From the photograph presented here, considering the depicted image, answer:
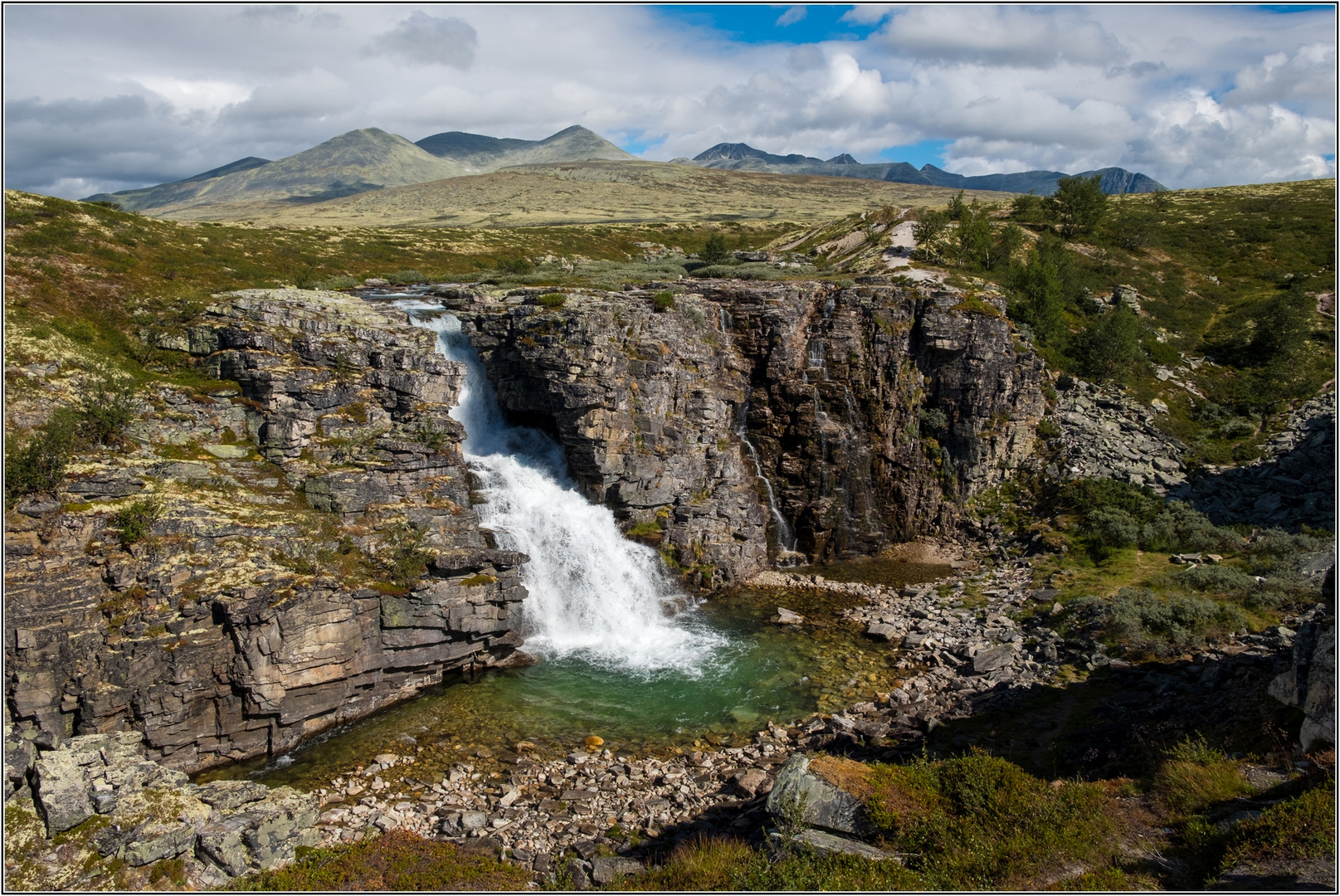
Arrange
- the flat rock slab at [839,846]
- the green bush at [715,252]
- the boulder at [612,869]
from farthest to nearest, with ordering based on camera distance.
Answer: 1. the green bush at [715,252]
2. the boulder at [612,869]
3. the flat rock slab at [839,846]

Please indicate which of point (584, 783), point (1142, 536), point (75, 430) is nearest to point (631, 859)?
point (584, 783)

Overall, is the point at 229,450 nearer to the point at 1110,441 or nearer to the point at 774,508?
the point at 774,508

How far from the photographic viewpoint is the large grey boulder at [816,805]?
1455 centimetres

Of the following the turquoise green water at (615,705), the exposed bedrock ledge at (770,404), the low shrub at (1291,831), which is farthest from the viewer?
the exposed bedrock ledge at (770,404)

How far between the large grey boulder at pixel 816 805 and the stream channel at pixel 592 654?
259 inches

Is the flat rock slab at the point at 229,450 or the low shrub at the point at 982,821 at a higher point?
the flat rock slab at the point at 229,450

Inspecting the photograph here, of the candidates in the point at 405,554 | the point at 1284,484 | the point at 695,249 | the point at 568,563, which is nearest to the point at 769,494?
the point at 568,563

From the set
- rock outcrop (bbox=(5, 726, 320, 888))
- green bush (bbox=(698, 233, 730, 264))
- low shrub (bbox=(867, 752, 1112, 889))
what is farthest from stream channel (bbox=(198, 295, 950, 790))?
green bush (bbox=(698, 233, 730, 264))

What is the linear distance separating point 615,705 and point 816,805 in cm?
1035

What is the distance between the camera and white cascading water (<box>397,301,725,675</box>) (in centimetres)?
2811

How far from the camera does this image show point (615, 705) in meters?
23.8

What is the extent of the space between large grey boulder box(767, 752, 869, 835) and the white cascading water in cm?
1076

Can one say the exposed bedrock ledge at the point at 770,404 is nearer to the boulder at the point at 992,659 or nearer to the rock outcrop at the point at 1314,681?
the boulder at the point at 992,659

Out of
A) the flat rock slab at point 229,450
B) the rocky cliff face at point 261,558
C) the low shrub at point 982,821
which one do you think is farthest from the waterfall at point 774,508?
the flat rock slab at point 229,450
